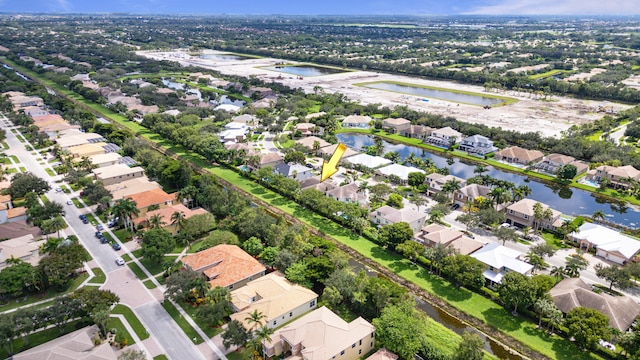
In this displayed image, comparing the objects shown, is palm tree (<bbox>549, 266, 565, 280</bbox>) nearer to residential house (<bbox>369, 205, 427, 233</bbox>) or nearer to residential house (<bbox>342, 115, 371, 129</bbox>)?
residential house (<bbox>369, 205, 427, 233</bbox>)

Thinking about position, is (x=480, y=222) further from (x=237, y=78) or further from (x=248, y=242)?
(x=237, y=78)

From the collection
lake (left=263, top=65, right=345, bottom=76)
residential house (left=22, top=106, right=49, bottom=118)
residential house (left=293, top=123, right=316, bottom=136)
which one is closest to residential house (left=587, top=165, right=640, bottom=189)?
residential house (left=293, top=123, right=316, bottom=136)

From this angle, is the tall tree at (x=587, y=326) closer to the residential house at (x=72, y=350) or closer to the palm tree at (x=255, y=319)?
the palm tree at (x=255, y=319)

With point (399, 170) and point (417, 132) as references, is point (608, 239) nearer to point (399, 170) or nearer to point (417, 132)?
point (399, 170)

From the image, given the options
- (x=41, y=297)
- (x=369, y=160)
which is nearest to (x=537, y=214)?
(x=369, y=160)

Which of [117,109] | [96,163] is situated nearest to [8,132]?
[117,109]

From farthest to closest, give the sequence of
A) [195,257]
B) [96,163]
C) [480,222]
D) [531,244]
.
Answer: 1. [96,163]
2. [480,222]
3. [531,244]
4. [195,257]
